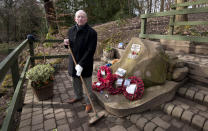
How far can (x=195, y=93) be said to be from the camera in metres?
2.91

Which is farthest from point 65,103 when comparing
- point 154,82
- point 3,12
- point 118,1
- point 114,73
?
point 3,12

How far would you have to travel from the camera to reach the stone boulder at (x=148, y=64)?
3.16m

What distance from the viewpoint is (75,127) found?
2.56 m

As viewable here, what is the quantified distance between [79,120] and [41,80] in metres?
1.31

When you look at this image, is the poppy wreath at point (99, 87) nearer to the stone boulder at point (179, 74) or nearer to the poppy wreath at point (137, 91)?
the poppy wreath at point (137, 91)

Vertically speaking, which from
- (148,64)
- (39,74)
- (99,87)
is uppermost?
(148,64)

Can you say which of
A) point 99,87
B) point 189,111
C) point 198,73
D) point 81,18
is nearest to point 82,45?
point 81,18

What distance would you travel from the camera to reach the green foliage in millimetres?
3180

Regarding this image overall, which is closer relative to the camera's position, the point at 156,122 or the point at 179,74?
the point at 156,122

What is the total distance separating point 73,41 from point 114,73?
137 cm

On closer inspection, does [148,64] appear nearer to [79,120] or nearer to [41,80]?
[79,120]

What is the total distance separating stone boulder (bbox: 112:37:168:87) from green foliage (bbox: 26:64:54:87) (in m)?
1.80

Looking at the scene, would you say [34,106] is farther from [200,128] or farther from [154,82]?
[200,128]

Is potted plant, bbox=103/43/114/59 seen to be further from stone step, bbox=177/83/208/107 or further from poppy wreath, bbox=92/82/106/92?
stone step, bbox=177/83/208/107
